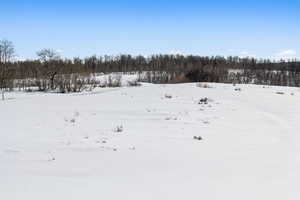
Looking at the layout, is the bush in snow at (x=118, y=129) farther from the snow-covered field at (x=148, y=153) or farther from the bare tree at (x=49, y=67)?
the bare tree at (x=49, y=67)

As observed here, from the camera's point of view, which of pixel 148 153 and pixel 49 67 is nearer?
pixel 148 153

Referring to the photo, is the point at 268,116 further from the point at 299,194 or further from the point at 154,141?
the point at 299,194

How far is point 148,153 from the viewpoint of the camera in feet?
18.1

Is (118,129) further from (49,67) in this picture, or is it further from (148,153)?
(49,67)

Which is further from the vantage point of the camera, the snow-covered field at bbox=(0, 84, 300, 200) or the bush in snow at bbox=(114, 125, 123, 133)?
the bush in snow at bbox=(114, 125, 123, 133)

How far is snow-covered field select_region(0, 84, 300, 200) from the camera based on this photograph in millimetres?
3928

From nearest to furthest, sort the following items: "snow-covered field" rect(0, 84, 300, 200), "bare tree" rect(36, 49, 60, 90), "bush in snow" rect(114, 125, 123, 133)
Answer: "snow-covered field" rect(0, 84, 300, 200) → "bush in snow" rect(114, 125, 123, 133) → "bare tree" rect(36, 49, 60, 90)

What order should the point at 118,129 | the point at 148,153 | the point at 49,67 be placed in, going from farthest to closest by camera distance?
the point at 49,67 → the point at 118,129 → the point at 148,153

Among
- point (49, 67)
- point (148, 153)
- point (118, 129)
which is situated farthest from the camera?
point (49, 67)

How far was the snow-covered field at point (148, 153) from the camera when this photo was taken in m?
3.93

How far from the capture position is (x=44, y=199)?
3.60 m

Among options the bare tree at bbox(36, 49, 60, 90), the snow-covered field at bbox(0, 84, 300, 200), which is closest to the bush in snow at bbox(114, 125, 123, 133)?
the snow-covered field at bbox(0, 84, 300, 200)

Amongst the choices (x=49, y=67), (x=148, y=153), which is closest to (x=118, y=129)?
(x=148, y=153)

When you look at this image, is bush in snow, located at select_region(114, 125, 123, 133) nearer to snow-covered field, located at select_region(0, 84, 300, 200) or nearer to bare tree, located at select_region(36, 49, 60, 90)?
snow-covered field, located at select_region(0, 84, 300, 200)
